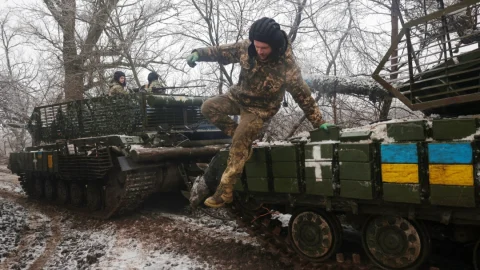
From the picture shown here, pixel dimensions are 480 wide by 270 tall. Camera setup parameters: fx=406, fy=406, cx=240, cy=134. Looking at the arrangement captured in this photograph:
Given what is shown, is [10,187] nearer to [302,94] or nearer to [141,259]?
[141,259]

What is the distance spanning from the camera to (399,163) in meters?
3.22

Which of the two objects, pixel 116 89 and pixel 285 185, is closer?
pixel 285 185

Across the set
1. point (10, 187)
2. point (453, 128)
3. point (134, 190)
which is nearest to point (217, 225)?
point (134, 190)

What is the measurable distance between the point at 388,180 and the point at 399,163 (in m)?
0.18

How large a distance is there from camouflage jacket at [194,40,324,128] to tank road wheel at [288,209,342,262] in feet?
3.02

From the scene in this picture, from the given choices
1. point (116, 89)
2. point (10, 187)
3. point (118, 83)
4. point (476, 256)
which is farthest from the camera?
point (10, 187)

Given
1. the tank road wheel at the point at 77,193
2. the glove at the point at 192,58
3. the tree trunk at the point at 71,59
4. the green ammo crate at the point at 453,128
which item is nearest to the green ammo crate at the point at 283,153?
the glove at the point at 192,58

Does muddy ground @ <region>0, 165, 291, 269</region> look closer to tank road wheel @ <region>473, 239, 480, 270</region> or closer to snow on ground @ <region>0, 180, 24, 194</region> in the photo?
tank road wheel @ <region>473, 239, 480, 270</region>

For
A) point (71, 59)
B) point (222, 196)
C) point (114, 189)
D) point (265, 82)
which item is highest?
point (71, 59)

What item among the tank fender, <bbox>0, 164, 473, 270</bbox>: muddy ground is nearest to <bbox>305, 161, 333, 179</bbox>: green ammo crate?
<bbox>0, 164, 473, 270</bbox>: muddy ground

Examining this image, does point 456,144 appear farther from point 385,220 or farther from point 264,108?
point 264,108

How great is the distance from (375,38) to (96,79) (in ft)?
33.7

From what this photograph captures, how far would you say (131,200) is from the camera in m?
6.62

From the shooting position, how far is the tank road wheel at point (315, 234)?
395cm
